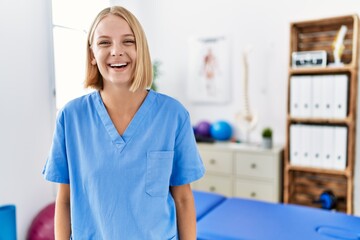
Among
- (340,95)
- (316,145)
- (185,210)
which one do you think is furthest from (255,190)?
(185,210)

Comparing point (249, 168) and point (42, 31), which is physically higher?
point (42, 31)

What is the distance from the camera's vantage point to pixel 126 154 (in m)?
0.84

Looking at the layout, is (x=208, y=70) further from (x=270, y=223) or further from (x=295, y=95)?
(x=270, y=223)

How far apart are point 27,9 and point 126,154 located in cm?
132

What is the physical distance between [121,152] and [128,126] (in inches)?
2.9

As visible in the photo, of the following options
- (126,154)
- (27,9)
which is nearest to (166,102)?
(126,154)

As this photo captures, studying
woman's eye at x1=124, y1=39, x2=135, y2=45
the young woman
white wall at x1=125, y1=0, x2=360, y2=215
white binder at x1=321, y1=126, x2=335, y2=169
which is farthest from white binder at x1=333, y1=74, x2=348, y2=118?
woman's eye at x1=124, y1=39, x2=135, y2=45

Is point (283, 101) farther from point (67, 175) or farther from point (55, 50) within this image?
point (67, 175)

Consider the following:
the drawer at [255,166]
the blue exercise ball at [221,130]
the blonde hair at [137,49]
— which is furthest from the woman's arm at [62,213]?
the blue exercise ball at [221,130]

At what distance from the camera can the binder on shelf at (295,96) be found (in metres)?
2.60

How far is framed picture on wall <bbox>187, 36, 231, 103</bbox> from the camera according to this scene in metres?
3.22

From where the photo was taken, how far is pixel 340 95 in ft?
8.10

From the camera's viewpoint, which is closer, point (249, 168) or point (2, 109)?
point (2, 109)

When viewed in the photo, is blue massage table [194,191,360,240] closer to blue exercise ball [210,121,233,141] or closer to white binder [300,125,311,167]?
white binder [300,125,311,167]
